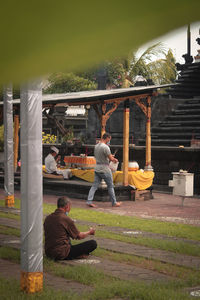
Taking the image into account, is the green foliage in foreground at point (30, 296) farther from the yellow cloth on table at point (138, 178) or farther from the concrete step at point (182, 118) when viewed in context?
the concrete step at point (182, 118)

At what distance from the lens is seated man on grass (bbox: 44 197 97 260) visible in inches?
253

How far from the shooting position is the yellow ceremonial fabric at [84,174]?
49.9 feet

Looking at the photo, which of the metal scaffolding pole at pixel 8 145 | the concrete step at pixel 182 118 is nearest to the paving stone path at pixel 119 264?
the metal scaffolding pole at pixel 8 145

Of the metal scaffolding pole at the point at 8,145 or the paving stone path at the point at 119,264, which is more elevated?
the metal scaffolding pole at the point at 8,145

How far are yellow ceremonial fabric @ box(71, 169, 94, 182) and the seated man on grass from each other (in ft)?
28.0

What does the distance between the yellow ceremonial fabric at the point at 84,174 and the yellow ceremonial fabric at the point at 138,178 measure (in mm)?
878

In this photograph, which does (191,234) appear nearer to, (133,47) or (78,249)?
(78,249)

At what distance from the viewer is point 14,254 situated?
265 inches

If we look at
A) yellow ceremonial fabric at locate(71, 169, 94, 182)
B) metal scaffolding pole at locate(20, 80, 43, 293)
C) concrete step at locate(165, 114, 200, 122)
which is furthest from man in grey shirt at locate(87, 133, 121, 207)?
concrete step at locate(165, 114, 200, 122)

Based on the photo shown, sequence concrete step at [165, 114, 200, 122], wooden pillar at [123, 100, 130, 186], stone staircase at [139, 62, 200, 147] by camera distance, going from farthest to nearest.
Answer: concrete step at [165, 114, 200, 122] < stone staircase at [139, 62, 200, 147] < wooden pillar at [123, 100, 130, 186]

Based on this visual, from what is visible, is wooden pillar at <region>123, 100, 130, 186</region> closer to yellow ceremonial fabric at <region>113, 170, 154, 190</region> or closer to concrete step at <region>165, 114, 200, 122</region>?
yellow ceremonial fabric at <region>113, 170, 154, 190</region>

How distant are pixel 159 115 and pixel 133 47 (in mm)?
24519

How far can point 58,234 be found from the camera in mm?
6430

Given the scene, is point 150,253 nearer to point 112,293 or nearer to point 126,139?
point 112,293
